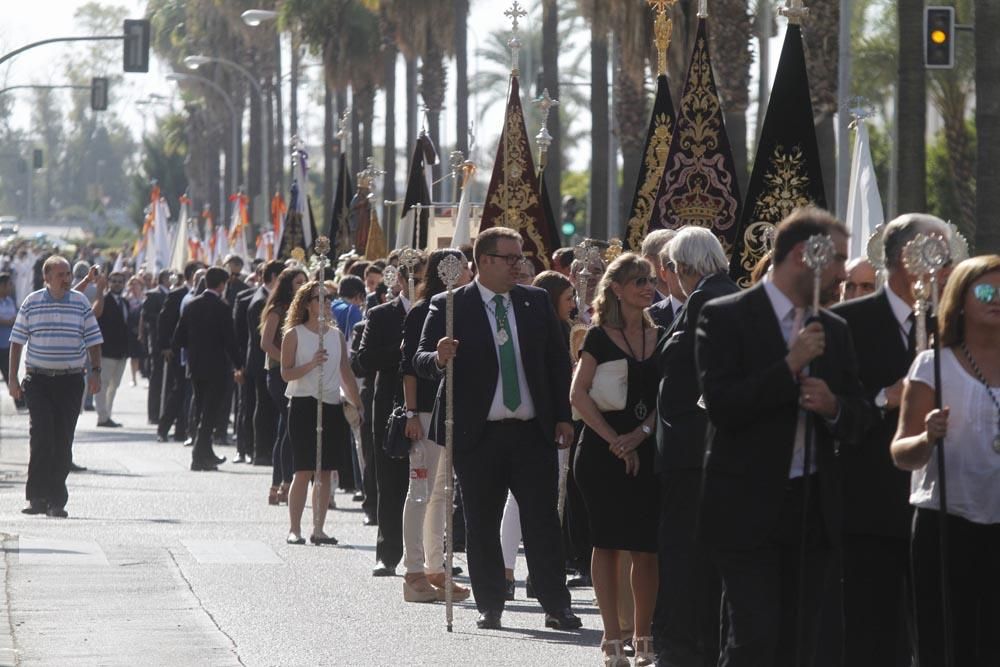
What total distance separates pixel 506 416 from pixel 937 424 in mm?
4216

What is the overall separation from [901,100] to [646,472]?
12.6 metres

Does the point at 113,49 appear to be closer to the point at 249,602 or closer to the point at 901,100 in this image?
the point at 901,100

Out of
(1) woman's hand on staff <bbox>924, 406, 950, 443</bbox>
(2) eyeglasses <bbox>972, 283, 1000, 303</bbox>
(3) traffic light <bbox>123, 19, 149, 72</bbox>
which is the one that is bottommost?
(1) woman's hand on staff <bbox>924, 406, 950, 443</bbox>

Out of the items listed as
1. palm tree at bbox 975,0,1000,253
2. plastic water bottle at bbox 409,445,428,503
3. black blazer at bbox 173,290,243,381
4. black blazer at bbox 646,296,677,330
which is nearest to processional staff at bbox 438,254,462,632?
plastic water bottle at bbox 409,445,428,503

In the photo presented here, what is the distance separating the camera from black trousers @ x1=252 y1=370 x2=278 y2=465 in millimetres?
20000

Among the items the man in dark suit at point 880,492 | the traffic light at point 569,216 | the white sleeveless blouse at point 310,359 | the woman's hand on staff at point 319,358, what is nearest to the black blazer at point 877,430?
the man in dark suit at point 880,492

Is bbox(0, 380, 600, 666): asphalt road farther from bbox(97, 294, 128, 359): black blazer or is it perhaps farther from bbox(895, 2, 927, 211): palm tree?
bbox(97, 294, 128, 359): black blazer

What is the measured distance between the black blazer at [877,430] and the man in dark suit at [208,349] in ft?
47.7

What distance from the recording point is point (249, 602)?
460 inches

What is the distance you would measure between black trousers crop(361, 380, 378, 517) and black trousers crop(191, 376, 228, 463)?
5.24 metres

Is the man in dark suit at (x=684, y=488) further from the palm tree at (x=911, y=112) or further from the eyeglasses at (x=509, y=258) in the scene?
the palm tree at (x=911, y=112)

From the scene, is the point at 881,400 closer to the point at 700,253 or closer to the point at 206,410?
the point at 700,253

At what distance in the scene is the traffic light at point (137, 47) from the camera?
36656 mm

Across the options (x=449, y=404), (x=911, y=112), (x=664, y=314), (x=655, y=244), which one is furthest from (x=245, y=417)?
(x=664, y=314)
